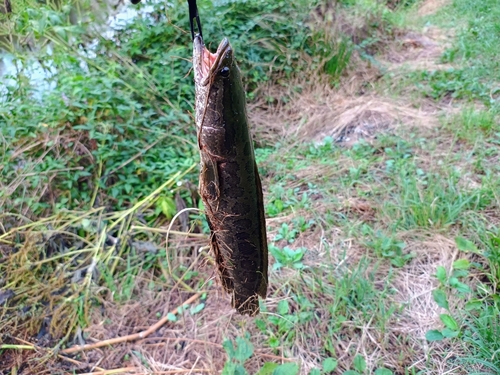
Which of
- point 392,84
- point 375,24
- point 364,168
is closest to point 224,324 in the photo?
point 364,168

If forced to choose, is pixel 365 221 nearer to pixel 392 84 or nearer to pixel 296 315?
pixel 296 315

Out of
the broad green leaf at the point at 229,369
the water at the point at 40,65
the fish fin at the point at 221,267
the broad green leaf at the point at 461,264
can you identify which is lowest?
the broad green leaf at the point at 229,369

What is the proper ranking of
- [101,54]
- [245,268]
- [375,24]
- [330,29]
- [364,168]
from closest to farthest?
[245,268], [364,168], [101,54], [330,29], [375,24]

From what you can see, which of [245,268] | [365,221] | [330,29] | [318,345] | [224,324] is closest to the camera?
[245,268]

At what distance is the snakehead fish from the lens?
32.8 inches

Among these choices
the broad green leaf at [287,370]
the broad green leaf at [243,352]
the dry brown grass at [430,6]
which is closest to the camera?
the broad green leaf at [287,370]

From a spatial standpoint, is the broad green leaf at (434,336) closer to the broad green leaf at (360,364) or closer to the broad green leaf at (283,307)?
the broad green leaf at (360,364)

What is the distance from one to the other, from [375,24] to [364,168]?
3228 millimetres

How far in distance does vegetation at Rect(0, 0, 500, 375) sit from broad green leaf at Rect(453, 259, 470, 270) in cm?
4

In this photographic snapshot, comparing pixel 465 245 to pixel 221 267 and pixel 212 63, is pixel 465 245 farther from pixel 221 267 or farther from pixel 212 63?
pixel 212 63

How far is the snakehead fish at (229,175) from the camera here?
83 centimetres

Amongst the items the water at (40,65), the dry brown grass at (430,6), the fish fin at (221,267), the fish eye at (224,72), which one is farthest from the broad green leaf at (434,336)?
the dry brown grass at (430,6)

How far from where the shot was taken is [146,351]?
5.55ft

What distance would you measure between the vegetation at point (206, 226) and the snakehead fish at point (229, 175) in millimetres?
329
